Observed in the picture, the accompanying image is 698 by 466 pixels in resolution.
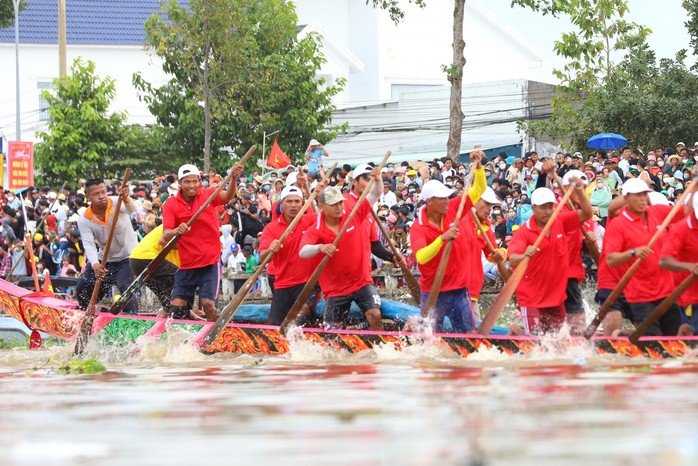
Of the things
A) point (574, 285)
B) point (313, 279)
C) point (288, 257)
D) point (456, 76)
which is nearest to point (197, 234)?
point (288, 257)

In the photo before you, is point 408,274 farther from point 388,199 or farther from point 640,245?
point 388,199

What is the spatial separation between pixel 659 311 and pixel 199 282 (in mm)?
4574

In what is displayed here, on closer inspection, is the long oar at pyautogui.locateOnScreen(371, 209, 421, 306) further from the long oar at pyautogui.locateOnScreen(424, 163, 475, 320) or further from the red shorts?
the red shorts

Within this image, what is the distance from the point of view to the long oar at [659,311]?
8805mm

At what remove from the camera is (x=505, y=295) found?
9.76 meters

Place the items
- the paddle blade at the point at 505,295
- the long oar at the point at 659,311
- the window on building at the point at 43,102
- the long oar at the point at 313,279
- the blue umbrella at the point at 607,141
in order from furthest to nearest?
1. the window on building at the point at 43,102
2. the blue umbrella at the point at 607,141
3. the long oar at the point at 313,279
4. the paddle blade at the point at 505,295
5. the long oar at the point at 659,311

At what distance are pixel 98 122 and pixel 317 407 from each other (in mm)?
27589

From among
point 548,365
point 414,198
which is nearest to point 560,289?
point 548,365

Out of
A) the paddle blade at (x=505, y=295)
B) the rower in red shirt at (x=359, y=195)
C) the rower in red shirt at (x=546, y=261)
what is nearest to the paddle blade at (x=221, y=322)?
the rower in red shirt at (x=359, y=195)

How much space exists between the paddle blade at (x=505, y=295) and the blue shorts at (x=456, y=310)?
0.41ft

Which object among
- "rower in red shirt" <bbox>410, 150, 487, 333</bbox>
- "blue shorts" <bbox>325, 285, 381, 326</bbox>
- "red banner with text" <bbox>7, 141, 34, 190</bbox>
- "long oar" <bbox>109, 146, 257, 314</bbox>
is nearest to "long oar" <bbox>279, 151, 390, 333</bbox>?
"blue shorts" <bbox>325, 285, 381, 326</bbox>

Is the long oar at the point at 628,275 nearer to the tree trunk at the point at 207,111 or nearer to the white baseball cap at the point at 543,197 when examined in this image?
the white baseball cap at the point at 543,197

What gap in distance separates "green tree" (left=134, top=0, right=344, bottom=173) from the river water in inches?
660

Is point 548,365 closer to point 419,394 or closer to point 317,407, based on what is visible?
point 419,394
